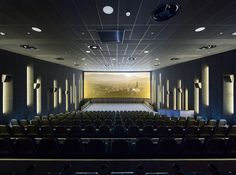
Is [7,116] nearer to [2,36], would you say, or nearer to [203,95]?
[2,36]

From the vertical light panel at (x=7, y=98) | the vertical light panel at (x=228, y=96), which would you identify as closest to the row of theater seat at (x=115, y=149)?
the vertical light panel at (x=7, y=98)

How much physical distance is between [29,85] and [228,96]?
14.2 meters

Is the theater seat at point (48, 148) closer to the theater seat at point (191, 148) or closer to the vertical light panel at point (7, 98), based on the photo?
the theater seat at point (191, 148)

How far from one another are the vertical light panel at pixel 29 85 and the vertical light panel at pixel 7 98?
2864mm

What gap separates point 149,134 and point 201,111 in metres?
10.3

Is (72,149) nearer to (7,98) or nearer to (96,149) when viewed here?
(96,149)

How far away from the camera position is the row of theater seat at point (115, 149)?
219 inches

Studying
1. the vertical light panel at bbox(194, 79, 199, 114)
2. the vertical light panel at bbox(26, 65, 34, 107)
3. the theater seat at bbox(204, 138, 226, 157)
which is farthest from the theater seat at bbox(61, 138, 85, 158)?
the vertical light panel at bbox(194, 79, 199, 114)

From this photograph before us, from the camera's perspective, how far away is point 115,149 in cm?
554

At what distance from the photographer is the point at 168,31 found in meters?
8.21

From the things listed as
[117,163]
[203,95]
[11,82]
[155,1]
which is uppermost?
[155,1]

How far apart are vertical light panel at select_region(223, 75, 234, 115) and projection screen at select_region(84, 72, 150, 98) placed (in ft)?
78.3

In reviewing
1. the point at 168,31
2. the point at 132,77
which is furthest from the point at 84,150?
the point at 132,77

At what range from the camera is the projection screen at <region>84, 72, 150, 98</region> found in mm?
36938
